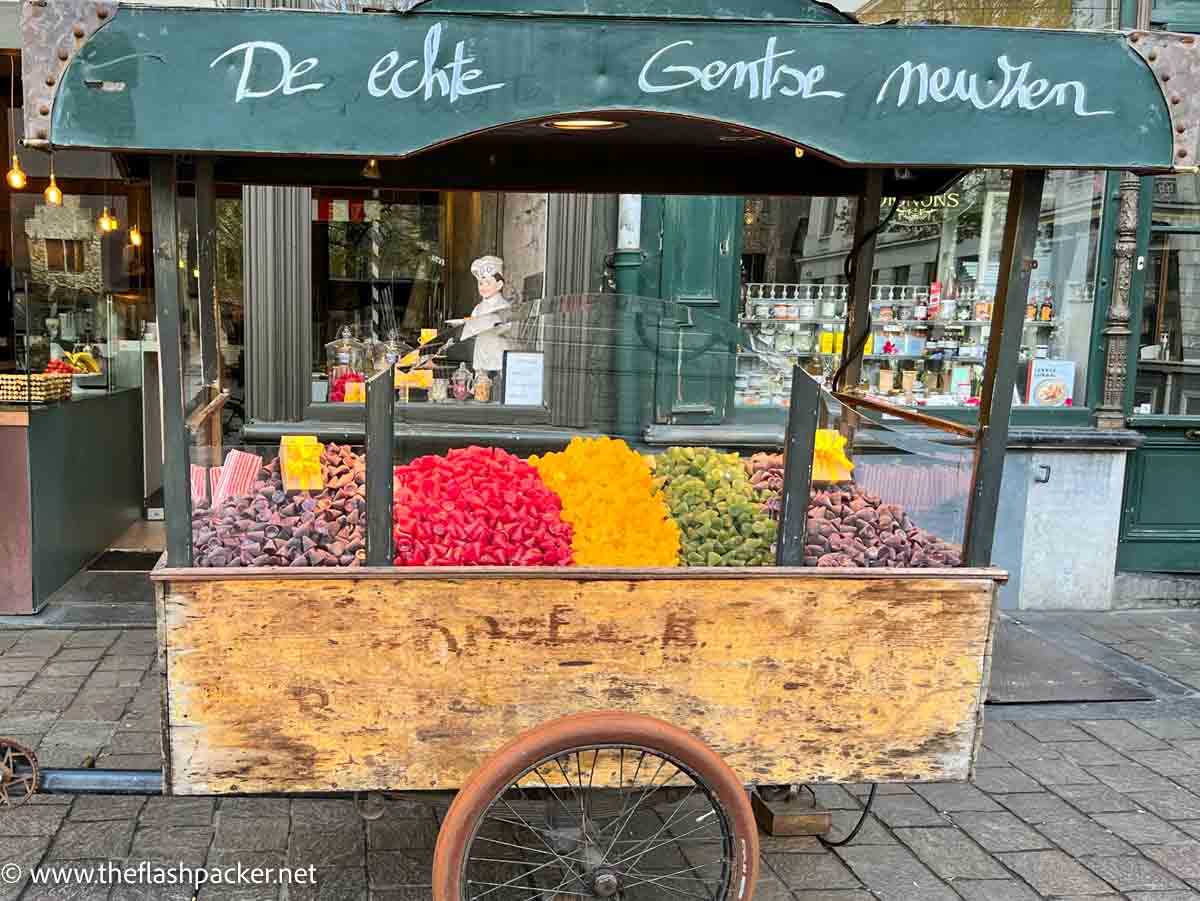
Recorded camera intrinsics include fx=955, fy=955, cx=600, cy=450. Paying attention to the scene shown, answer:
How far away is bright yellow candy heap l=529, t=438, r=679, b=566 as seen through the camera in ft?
8.68

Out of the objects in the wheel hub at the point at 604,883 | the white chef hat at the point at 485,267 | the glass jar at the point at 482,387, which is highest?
the white chef hat at the point at 485,267

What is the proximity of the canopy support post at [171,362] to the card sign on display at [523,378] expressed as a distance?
131 centimetres

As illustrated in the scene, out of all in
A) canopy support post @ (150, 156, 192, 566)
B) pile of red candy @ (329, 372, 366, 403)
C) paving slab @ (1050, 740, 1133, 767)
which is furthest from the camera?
pile of red candy @ (329, 372, 366, 403)

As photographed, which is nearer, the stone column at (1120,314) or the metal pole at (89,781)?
the metal pole at (89,781)

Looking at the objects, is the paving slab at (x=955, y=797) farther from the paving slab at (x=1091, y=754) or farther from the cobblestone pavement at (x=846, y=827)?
the paving slab at (x=1091, y=754)

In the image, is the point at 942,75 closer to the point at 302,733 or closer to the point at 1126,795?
the point at 302,733

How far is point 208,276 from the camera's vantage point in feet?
10.6

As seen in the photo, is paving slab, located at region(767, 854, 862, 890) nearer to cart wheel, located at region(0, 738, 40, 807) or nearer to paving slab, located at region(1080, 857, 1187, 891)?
paving slab, located at region(1080, 857, 1187, 891)

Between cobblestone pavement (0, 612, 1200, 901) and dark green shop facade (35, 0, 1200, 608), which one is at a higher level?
dark green shop facade (35, 0, 1200, 608)

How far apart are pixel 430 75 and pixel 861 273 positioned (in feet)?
7.21

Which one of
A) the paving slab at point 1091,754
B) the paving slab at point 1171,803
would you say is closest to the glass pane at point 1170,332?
the paving slab at point 1091,754

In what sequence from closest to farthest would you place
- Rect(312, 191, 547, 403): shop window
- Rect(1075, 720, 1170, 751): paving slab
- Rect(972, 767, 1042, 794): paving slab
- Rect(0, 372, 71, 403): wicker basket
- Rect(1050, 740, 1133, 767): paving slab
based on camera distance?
1. Rect(972, 767, 1042, 794): paving slab
2. Rect(1050, 740, 1133, 767): paving slab
3. Rect(1075, 720, 1170, 751): paving slab
4. Rect(0, 372, 71, 403): wicker basket
5. Rect(312, 191, 547, 403): shop window

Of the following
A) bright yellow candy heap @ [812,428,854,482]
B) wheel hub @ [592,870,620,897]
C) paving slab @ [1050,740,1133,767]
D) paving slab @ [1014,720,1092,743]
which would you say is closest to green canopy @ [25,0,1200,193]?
bright yellow candy heap @ [812,428,854,482]

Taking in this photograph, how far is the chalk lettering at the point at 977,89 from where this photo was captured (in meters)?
2.00
